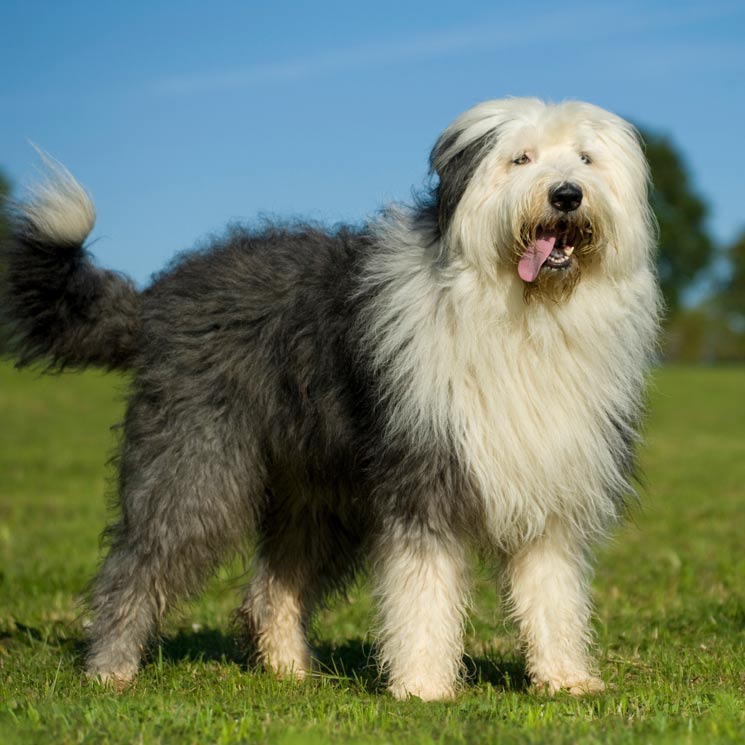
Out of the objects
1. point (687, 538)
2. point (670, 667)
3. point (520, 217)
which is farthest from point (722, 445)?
point (520, 217)

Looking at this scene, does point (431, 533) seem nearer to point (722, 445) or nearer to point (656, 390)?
point (656, 390)

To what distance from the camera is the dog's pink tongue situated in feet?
15.2

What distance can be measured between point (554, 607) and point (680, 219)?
7004 cm

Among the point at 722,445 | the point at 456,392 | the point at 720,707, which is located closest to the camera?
the point at 720,707

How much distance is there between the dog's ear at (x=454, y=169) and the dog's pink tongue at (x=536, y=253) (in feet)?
1.19

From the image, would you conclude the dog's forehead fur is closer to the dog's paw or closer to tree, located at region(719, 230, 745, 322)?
the dog's paw

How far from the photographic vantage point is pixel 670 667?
554 cm

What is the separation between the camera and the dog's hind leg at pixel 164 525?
557 cm

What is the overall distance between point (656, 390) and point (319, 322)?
1572 millimetres

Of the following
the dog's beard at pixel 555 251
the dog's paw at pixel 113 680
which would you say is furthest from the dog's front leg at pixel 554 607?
the dog's paw at pixel 113 680

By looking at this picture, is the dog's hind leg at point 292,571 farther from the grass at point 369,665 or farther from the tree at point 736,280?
the tree at point 736,280

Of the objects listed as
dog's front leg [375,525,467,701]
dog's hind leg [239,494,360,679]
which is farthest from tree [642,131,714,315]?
dog's front leg [375,525,467,701]

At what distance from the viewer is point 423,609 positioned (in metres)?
4.90

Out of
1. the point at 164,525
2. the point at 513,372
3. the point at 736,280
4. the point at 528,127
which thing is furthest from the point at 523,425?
the point at 736,280
